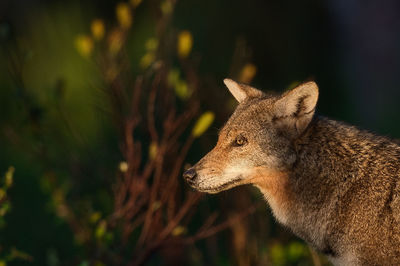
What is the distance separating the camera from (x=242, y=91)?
5461 millimetres

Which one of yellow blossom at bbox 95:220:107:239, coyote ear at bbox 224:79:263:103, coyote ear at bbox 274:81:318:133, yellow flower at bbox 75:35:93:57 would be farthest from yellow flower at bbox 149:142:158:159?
Result: coyote ear at bbox 274:81:318:133

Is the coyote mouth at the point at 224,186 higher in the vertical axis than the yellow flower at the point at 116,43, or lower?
lower

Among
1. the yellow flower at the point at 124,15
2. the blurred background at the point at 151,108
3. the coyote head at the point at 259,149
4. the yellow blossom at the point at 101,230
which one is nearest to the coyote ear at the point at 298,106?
the coyote head at the point at 259,149

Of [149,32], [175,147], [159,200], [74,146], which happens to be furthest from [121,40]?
[149,32]

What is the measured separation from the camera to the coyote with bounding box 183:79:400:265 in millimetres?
4582

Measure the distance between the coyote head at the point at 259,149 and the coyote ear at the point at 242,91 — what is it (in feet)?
1.37

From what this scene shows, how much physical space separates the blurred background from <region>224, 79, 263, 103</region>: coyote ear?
0.32 metres


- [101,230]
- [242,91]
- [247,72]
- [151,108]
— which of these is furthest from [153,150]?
[247,72]

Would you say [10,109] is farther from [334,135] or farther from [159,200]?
[334,135]

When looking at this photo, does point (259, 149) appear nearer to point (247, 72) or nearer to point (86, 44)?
point (247, 72)

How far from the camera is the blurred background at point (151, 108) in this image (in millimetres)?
6070

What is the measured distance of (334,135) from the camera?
491 centimetres

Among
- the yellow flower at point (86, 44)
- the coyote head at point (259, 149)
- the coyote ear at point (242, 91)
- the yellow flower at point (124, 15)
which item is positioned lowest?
the coyote head at point (259, 149)

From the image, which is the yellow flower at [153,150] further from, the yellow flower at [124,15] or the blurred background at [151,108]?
the yellow flower at [124,15]
